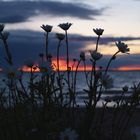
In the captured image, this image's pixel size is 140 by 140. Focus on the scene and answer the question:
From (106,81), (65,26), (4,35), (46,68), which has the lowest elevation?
(106,81)

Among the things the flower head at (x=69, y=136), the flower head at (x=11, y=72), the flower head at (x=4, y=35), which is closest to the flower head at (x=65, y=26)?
the flower head at (x=4, y=35)

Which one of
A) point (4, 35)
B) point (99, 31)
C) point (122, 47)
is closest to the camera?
point (122, 47)

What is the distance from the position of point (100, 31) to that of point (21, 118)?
1255 millimetres

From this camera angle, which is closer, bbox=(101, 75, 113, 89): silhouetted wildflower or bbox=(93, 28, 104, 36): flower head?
bbox=(101, 75, 113, 89): silhouetted wildflower

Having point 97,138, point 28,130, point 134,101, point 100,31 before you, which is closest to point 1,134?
point 28,130

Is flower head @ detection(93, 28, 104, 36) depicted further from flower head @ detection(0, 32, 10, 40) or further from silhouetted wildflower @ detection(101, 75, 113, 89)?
flower head @ detection(0, 32, 10, 40)

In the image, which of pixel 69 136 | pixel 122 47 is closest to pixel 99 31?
pixel 122 47

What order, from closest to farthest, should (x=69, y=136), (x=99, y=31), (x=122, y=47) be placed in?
(x=69, y=136) → (x=122, y=47) → (x=99, y=31)

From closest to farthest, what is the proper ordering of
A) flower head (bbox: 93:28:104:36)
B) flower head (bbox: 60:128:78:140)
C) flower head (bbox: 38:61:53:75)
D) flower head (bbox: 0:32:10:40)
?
flower head (bbox: 60:128:78:140), flower head (bbox: 38:61:53:75), flower head (bbox: 0:32:10:40), flower head (bbox: 93:28:104:36)

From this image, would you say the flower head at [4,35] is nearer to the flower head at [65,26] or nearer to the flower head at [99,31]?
the flower head at [65,26]

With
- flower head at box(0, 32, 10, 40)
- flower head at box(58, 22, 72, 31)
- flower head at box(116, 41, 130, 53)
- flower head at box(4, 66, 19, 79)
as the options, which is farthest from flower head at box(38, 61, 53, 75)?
flower head at box(58, 22, 72, 31)

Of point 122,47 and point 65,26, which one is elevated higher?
point 65,26

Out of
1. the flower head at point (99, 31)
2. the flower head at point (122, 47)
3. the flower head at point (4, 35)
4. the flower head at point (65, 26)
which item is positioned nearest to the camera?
the flower head at point (122, 47)

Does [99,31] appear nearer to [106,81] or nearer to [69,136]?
[106,81]
